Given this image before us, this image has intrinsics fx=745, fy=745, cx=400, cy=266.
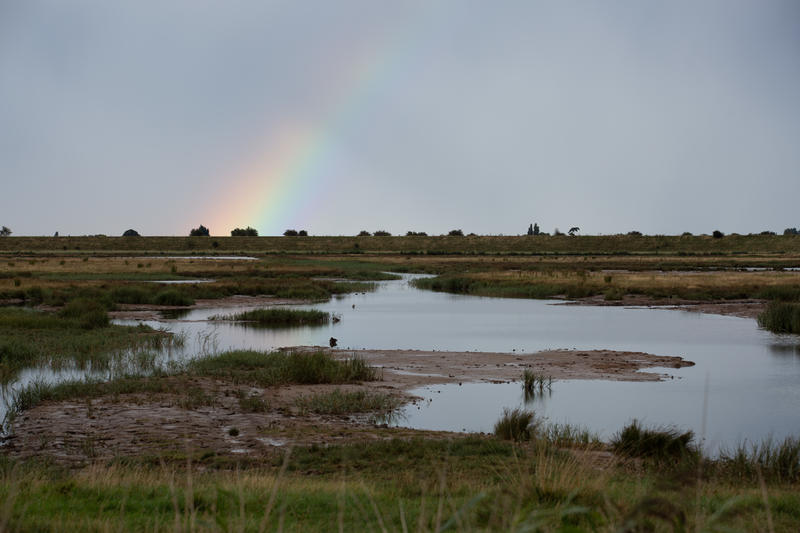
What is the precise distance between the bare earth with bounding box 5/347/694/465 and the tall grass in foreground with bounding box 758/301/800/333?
1189 centimetres

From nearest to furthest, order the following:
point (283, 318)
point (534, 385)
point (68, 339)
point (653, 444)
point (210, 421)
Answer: point (653, 444) < point (210, 421) < point (534, 385) < point (68, 339) < point (283, 318)

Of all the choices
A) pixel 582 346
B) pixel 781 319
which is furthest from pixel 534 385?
pixel 781 319

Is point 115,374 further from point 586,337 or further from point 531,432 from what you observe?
point 586,337

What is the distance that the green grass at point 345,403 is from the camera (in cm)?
1494

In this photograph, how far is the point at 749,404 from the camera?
16.5 m

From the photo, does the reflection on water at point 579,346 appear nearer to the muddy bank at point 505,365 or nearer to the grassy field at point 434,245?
the muddy bank at point 505,365

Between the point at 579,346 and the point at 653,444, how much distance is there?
538 inches

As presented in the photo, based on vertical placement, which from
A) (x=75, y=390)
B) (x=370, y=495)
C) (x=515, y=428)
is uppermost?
(x=370, y=495)

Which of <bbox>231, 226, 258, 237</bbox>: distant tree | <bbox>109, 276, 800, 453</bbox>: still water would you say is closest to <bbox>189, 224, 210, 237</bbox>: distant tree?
<bbox>231, 226, 258, 237</bbox>: distant tree

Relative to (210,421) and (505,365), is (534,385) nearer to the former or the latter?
(505,365)

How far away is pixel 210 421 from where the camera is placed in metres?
13.7

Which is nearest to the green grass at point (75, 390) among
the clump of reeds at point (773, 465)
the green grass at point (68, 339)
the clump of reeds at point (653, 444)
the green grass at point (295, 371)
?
the green grass at point (295, 371)

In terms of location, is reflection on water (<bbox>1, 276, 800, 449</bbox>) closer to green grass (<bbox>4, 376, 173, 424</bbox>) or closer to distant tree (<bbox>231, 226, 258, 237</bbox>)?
green grass (<bbox>4, 376, 173, 424</bbox>)

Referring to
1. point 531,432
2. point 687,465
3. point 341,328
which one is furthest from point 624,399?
point 341,328
